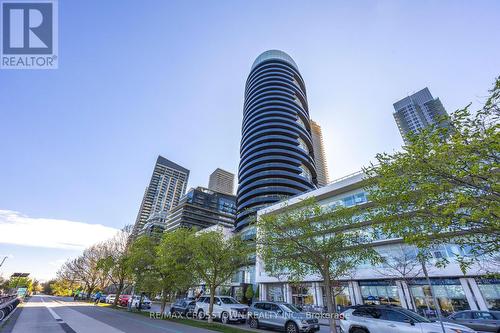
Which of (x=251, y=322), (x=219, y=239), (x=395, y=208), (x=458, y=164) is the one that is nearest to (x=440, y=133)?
(x=458, y=164)

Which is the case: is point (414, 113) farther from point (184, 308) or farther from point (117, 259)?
point (117, 259)

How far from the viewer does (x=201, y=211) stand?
117062mm

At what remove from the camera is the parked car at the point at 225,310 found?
17891mm

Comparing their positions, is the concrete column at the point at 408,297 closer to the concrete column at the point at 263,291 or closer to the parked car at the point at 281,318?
the parked car at the point at 281,318

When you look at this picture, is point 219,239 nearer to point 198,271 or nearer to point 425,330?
point 198,271

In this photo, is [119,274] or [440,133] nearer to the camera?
[440,133]

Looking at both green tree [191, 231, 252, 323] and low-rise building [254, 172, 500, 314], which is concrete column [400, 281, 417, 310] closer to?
low-rise building [254, 172, 500, 314]

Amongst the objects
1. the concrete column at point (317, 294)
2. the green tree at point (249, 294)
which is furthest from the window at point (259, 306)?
the green tree at point (249, 294)

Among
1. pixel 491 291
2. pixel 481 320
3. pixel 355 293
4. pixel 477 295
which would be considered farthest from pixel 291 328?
pixel 491 291

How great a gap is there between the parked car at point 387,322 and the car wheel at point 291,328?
3456mm

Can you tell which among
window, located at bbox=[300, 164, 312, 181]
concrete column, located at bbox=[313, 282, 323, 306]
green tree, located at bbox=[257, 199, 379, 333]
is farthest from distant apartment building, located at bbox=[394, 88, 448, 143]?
green tree, located at bbox=[257, 199, 379, 333]

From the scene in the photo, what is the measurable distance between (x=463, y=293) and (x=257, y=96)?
7707cm

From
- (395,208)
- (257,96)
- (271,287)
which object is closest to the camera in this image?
(395,208)

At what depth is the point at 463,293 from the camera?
23250 millimetres
